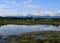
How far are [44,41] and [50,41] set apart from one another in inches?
33.8

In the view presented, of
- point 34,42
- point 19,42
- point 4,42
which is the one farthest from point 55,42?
point 4,42

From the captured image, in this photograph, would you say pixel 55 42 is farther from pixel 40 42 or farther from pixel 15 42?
pixel 15 42

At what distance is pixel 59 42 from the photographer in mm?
25781

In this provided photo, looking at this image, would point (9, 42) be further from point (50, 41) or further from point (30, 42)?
point (50, 41)

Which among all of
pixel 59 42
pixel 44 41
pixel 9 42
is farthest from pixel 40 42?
pixel 9 42

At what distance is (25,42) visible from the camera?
26.5 meters

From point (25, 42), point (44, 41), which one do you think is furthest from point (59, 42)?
point (25, 42)

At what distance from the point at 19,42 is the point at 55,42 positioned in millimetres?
5075

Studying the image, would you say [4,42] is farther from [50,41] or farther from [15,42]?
[50,41]

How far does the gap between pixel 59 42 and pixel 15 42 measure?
20.0 ft

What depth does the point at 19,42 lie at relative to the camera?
27.0 m

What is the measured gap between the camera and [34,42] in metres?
26.1

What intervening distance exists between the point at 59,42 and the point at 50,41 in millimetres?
1667

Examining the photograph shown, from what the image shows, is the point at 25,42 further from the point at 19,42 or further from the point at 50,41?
the point at 50,41
